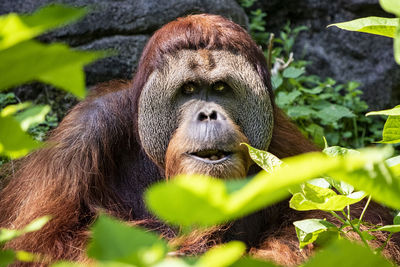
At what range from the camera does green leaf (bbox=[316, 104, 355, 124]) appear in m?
4.05

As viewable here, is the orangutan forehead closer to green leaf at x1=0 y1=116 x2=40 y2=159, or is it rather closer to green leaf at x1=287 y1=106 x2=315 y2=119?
green leaf at x1=287 y1=106 x2=315 y2=119

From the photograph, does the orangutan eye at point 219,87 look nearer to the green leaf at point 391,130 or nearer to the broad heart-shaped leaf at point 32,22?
the green leaf at point 391,130

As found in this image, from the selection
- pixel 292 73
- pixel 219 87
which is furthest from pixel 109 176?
pixel 292 73

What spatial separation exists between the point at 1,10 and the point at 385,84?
10.8 feet

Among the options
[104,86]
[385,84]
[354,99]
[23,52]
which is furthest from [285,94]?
[23,52]

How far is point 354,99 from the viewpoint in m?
4.52

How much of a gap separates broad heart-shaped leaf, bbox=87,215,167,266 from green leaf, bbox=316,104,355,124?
3651mm

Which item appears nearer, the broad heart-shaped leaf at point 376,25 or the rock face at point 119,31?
the broad heart-shaped leaf at point 376,25

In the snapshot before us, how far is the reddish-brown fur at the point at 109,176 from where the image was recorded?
2314 millimetres

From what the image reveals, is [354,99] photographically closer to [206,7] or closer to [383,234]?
[206,7]

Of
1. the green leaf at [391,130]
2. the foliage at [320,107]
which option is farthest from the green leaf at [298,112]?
the green leaf at [391,130]

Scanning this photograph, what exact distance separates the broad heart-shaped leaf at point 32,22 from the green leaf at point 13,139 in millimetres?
150

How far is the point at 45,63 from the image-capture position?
585mm

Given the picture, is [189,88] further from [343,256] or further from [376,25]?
[343,256]
